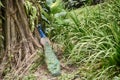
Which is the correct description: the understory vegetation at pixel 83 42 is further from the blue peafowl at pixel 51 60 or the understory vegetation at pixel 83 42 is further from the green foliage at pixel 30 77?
the blue peafowl at pixel 51 60

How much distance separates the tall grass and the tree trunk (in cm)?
54

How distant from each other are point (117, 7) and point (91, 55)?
155 cm

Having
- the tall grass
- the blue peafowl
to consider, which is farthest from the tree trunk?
the tall grass

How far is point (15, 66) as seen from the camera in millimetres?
4805

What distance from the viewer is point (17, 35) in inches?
194

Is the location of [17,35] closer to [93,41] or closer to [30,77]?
[30,77]

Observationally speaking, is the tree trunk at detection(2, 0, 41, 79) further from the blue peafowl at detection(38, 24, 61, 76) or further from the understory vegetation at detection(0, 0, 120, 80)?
the blue peafowl at detection(38, 24, 61, 76)

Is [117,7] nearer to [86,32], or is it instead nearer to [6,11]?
[86,32]

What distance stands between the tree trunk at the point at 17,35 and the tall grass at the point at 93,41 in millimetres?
540

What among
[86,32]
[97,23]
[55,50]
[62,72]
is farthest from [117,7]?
[62,72]

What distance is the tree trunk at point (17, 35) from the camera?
4828 millimetres

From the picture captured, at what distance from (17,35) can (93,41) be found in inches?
51.6

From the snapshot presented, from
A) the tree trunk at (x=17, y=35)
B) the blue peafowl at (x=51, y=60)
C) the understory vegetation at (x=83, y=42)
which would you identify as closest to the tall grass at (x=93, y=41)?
the understory vegetation at (x=83, y=42)

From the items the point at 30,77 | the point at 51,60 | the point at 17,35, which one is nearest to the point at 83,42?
the point at 51,60
